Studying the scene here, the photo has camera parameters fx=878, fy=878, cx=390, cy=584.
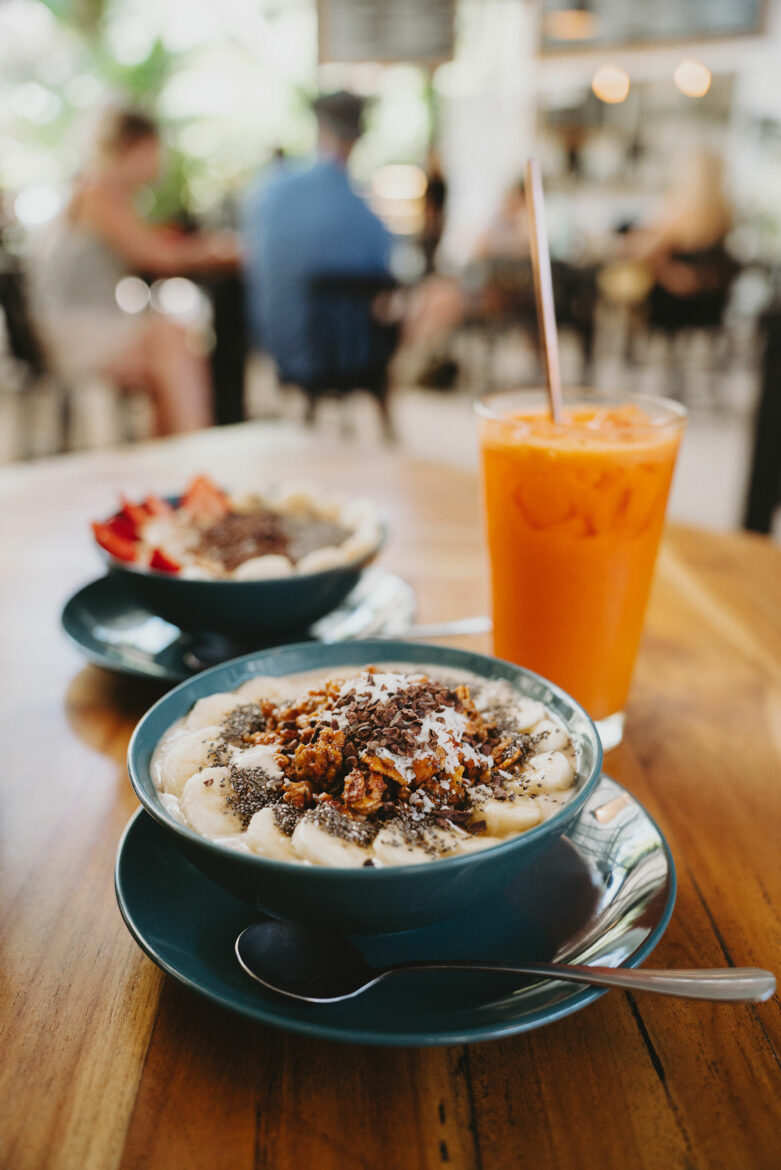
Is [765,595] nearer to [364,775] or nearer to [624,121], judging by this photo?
[364,775]

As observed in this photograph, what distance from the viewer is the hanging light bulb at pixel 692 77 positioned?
772 cm

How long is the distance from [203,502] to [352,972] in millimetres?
816

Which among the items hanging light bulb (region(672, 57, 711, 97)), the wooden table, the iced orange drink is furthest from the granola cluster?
hanging light bulb (region(672, 57, 711, 97))

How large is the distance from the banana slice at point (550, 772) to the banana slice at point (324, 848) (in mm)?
145

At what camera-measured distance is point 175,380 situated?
4.53 metres

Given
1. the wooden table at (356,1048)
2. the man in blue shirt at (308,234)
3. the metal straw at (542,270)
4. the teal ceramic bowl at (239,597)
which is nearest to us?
the wooden table at (356,1048)

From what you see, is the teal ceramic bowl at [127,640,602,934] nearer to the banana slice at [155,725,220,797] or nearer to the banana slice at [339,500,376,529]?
the banana slice at [155,725,220,797]

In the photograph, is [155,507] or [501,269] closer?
[155,507]

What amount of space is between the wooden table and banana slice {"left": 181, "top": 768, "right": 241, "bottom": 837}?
106 millimetres

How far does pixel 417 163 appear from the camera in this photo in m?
9.23

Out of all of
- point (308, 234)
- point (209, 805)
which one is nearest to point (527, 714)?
point (209, 805)

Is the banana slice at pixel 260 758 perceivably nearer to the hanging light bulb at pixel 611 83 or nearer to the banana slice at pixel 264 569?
the banana slice at pixel 264 569

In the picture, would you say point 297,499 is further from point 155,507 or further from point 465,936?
Answer: point 465,936

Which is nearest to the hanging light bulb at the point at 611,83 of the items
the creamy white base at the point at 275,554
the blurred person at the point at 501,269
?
the blurred person at the point at 501,269
